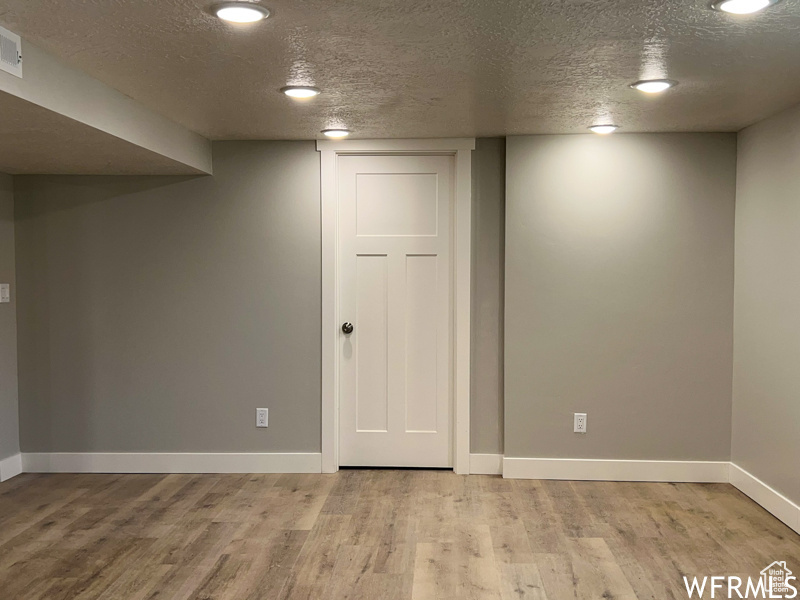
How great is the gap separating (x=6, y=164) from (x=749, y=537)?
422 cm

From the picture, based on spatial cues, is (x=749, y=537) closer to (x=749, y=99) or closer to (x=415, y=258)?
(x=749, y=99)

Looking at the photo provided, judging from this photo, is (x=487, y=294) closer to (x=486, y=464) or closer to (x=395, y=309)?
(x=395, y=309)

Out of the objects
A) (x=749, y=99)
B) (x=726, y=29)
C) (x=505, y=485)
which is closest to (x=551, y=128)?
(x=749, y=99)

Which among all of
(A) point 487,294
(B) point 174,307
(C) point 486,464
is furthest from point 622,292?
(B) point 174,307

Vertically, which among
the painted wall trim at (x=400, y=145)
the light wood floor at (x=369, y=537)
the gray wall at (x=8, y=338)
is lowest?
the light wood floor at (x=369, y=537)

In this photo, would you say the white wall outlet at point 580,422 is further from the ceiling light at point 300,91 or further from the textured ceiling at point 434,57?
the ceiling light at point 300,91

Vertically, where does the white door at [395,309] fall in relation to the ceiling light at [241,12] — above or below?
below

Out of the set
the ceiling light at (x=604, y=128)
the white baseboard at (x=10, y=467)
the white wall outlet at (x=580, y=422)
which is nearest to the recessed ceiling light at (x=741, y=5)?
the ceiling light at (x=604, y=128)

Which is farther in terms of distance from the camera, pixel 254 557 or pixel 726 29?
pixel 254 557

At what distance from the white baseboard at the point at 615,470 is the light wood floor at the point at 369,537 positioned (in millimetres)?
81

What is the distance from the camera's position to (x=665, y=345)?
4316mm

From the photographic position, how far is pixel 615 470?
14.3ft

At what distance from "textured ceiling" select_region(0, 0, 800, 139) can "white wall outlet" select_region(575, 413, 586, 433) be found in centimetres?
168

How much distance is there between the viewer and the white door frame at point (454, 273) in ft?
14.6
